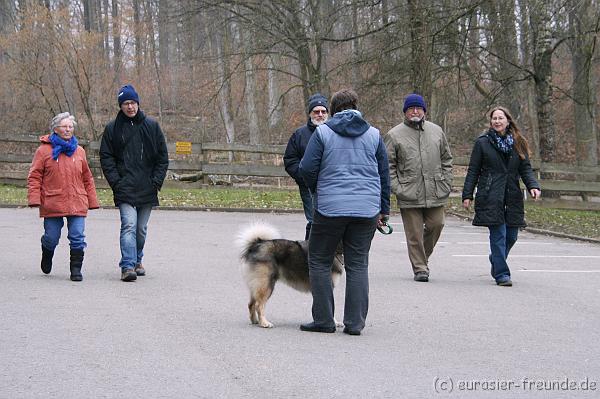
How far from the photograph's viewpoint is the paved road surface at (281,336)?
582 centimetres

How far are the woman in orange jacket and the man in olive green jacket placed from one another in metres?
3.57

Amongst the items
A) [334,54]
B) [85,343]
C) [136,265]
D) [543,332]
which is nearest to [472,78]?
[334,54]

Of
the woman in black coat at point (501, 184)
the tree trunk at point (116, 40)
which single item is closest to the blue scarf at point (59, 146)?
the woman in black coat at point (501, 184)

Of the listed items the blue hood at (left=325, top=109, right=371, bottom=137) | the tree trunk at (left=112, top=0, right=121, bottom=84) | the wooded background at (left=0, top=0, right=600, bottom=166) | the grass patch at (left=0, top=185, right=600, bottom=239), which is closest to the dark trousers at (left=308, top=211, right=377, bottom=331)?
the blue hood at (left=325, top=109, right=371, bottom=137)

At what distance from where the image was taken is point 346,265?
7.47 meters

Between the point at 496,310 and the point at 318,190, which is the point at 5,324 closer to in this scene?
the point at 318,190

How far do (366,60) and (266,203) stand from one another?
4415 mm

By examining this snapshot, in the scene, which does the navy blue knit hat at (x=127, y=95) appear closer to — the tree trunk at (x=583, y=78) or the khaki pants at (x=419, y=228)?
the khaki pants at (x=419, y=228)

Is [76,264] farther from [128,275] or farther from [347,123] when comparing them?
[347,123]

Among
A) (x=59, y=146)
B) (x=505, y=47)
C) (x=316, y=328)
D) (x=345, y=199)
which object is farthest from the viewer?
(x=505, y=47)

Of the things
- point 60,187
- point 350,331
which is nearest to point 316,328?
point 350,331

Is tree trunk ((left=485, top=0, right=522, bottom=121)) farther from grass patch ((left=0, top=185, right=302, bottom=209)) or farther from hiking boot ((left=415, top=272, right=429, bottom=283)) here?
hiking boot ((left=415, top=272, right=429, bottom=283))

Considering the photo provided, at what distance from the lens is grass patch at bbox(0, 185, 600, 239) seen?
1948 centimetres

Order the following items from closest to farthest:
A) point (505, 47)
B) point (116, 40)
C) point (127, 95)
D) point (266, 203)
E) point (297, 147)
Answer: point (297, 147), point (127, 95), point (266, 203), point (505, 47), point (116, 40)
